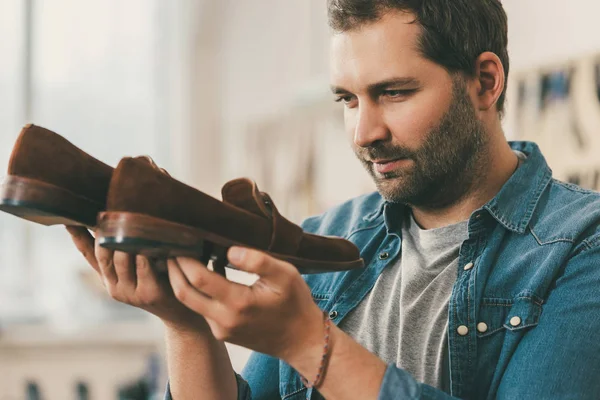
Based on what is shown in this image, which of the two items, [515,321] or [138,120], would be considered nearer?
[515,321]

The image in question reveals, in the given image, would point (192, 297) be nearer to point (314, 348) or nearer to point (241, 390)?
point (314, 348)

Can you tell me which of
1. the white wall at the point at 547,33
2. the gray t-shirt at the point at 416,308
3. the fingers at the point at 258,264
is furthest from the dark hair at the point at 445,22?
the white wall at the point at 547,33

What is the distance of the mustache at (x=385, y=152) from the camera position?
115cm

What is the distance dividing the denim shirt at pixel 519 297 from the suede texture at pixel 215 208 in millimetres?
201

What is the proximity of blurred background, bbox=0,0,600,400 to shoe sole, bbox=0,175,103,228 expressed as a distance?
1951 millimetres

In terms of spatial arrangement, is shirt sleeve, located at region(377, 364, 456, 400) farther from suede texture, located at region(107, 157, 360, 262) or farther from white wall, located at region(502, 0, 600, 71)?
white wall, located at region(502, 0, 600, 71)

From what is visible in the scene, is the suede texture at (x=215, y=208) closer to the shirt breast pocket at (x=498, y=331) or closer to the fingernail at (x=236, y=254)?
the fingernail at (x=236, y=254)

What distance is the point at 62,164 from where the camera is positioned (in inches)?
39.4

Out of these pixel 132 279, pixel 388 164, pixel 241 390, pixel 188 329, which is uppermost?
pixel 388 164

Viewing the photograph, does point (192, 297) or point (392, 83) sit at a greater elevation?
point (392, 83)

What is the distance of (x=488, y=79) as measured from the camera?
122 centimetres

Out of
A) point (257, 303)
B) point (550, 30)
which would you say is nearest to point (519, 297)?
point (257, 303)

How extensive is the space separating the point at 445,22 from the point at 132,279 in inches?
23.0

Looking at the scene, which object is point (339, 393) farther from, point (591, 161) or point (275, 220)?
point (591, 161)
